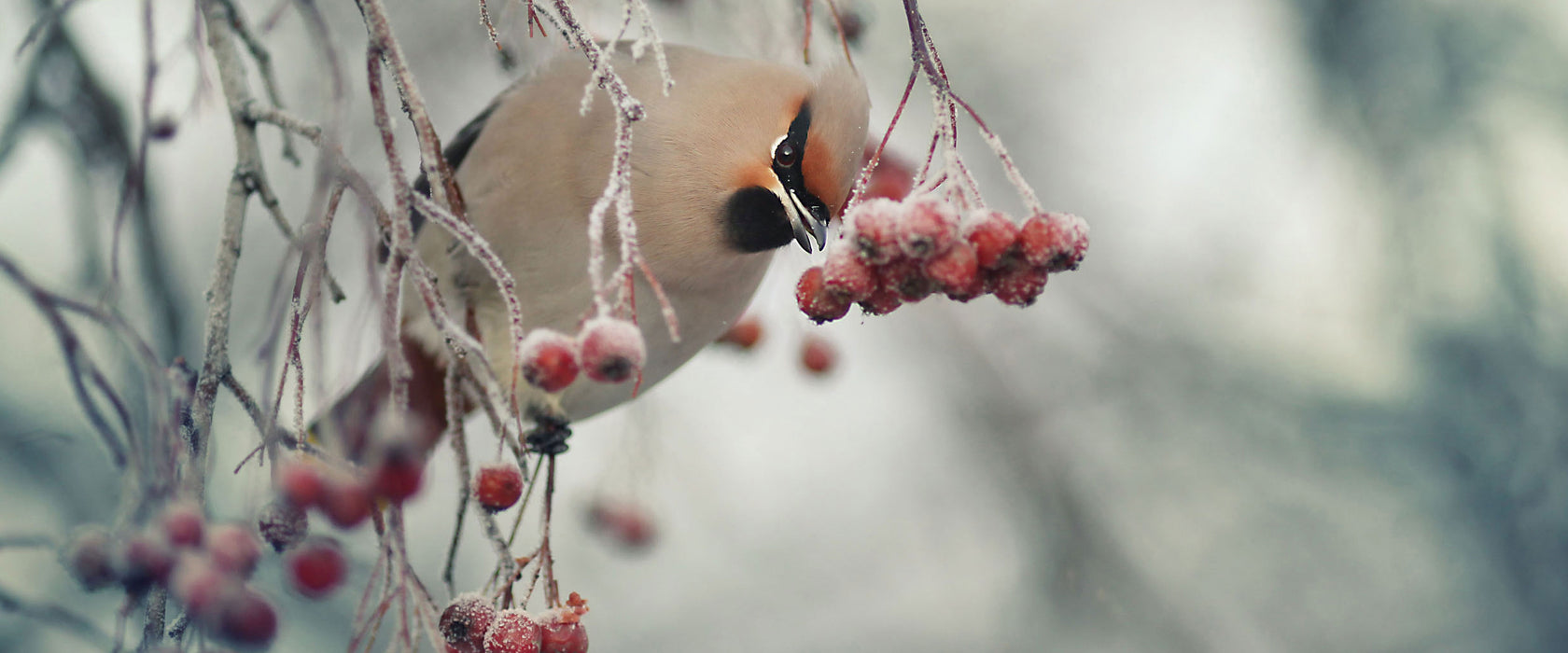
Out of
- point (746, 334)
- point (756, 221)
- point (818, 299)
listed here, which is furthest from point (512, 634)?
point (746, 334)

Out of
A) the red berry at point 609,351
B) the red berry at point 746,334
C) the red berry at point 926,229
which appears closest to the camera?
the red berry at point 609,351

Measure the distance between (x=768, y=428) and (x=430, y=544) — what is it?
173cm

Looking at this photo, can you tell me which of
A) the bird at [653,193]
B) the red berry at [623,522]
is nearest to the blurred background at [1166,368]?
the red berry at [623,522]

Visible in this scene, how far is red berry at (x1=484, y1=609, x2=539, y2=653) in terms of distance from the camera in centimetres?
118

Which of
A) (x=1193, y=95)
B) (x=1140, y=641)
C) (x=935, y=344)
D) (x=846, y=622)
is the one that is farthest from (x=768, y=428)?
(x=1193, y=95)

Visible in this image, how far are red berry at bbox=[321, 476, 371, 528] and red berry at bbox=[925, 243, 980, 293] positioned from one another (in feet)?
1.79

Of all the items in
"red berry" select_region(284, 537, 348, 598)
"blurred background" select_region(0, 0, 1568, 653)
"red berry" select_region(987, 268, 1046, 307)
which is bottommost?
"red berry" select_region(284, 537, 348, 598)

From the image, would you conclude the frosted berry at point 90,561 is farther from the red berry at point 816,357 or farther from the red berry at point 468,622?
the red berry at point 816,357

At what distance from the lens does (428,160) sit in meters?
1.04

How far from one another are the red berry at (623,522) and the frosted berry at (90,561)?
1.91m

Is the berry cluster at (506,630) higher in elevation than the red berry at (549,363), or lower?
lower

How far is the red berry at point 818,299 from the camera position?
Result: 1214mm

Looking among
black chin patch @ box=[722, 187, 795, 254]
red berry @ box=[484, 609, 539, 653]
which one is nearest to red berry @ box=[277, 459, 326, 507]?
red berry @ box=[484, 609, 539, 653]

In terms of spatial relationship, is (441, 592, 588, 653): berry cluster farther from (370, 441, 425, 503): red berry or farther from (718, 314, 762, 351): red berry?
(718, 314, 762, 351): red berry
